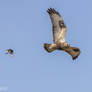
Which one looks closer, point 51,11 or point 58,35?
point 58,35

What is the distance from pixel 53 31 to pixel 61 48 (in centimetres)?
171

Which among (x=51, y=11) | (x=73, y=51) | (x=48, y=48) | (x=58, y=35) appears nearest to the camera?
(x=48, y=48)

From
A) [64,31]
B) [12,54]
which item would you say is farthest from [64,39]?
[12,54]

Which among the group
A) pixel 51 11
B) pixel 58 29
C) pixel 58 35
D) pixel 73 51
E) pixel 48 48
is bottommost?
pixel 48 48

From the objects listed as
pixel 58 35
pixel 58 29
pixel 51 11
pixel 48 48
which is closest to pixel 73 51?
pixel 58 35

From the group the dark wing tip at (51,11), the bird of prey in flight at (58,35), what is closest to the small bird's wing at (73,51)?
the bird of prey in flight at (58,35)

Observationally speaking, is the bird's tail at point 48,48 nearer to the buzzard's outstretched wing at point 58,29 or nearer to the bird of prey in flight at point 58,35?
the bird of prey in flight at point 58,35

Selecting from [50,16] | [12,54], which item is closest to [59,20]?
[50,16]

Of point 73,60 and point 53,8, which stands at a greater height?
point 53,8

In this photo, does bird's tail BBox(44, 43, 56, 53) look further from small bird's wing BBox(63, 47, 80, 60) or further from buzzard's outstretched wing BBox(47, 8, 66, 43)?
small bird's wing BBox(63, 47, 80, 60)

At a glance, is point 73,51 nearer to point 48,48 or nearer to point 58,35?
point 58,35

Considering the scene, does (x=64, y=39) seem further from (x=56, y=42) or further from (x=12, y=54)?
(x=12, y=54)

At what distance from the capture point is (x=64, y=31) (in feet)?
227

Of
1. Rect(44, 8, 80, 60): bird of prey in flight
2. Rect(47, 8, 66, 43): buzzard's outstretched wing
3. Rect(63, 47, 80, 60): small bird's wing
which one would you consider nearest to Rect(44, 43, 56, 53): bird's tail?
Rect(44, 8, 80, 60): bird of prey in flight
